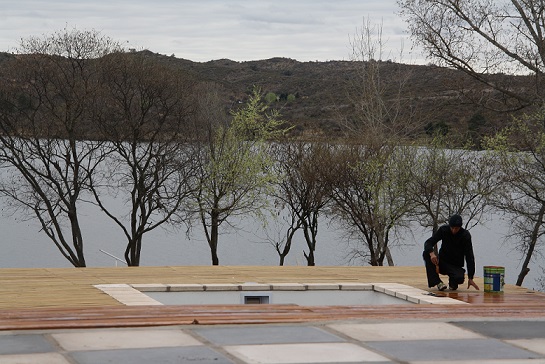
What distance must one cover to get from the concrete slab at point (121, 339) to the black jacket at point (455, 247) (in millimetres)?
4293

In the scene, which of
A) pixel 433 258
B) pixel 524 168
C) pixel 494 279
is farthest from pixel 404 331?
pixel 524 168

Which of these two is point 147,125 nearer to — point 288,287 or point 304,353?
point 288,287

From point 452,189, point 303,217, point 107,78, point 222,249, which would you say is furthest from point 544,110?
point 222,249

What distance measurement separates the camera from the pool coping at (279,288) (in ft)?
31.6

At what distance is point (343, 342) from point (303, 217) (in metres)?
25.0

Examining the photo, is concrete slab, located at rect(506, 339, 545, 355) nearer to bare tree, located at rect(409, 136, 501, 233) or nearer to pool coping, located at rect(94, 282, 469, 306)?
pool coping, located at rect(94, 282, 469, 306)

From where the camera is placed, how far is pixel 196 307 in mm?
8266

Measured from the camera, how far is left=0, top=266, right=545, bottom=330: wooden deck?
755 centimetres

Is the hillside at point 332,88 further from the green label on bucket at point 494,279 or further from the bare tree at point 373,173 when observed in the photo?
the green label on bucket at point 494,279

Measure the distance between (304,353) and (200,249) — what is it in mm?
30025

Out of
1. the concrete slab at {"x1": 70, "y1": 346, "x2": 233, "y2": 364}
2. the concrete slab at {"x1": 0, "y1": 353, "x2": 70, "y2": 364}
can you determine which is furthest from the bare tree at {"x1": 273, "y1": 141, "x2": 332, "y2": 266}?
the concrete slab at {"x1": 0, "y1": 353, "x2": 70, "y2": 364}

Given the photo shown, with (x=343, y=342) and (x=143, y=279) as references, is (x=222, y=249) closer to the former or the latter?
(x=143, y=279)

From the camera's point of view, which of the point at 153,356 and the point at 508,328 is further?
the point at 508,328

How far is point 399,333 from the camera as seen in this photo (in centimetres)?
731
